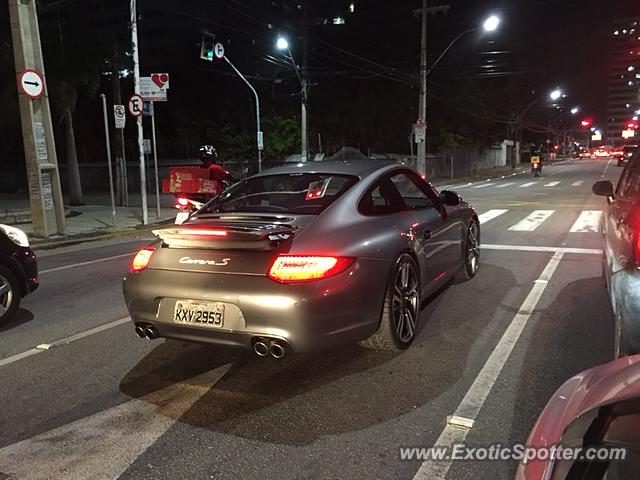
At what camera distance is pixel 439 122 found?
4512 cm

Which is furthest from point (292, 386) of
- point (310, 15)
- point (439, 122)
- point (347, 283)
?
point (439, 122)

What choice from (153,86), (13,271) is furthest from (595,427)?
(153,86)

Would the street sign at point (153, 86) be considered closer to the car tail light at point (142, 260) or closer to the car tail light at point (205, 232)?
the car tail light at point (142, 260)

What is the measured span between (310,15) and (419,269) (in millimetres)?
24754

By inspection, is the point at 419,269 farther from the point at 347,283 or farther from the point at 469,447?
the point at 469,447

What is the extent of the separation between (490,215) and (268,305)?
11.8 m

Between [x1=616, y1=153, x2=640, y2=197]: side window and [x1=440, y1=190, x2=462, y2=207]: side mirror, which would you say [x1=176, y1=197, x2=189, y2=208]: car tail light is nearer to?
[x1=440, y1=190, x2=462, y2=207]: side mirror

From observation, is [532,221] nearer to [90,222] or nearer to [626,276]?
[626,276]

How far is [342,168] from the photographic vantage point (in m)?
4.99

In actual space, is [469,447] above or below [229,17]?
below

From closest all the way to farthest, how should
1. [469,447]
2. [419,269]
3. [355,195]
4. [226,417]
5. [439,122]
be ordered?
[469,447] → [226,417] → [355,195] → [419,269] → [439,122]

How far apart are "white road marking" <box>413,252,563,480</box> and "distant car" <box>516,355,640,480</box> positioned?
974 millimetres

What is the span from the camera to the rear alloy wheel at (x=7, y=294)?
5504 millimetres

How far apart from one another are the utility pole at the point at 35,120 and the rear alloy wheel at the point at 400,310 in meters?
9.51
